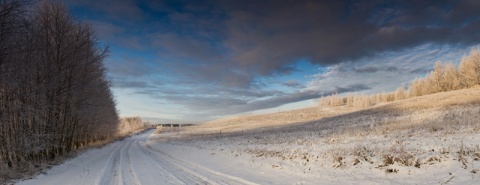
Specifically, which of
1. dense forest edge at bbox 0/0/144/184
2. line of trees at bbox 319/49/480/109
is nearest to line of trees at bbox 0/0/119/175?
dense forest edge at bbox 0/0/144/184

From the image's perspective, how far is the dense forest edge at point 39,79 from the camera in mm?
15047

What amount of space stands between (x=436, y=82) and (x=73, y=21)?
9232cm

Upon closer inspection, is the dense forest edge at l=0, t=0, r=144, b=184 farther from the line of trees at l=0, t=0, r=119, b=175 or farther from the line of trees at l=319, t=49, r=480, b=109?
the line of trees at l=319, t=49, r=480, b=109

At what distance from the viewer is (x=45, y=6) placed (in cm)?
2203

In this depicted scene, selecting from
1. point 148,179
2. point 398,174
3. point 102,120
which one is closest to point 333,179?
point 398,174

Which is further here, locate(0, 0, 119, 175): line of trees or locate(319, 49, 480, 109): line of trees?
locate(319, 49, 480, 109): line of trees

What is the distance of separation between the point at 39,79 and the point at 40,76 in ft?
0.66

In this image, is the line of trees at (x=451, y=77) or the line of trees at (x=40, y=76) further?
the line of trees at (x=451, y=77)

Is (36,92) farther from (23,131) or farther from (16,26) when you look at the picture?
(16,26)

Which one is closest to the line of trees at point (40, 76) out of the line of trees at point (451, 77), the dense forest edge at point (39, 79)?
the dense forest edge at point (39, 79)

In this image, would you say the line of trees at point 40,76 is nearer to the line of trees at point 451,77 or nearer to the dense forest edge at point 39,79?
the dense forest edge at point 39,79

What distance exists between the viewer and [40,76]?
19719 mm

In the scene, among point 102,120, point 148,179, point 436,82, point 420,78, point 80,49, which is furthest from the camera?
point 420,78

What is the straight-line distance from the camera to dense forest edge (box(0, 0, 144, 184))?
49.4 ft
